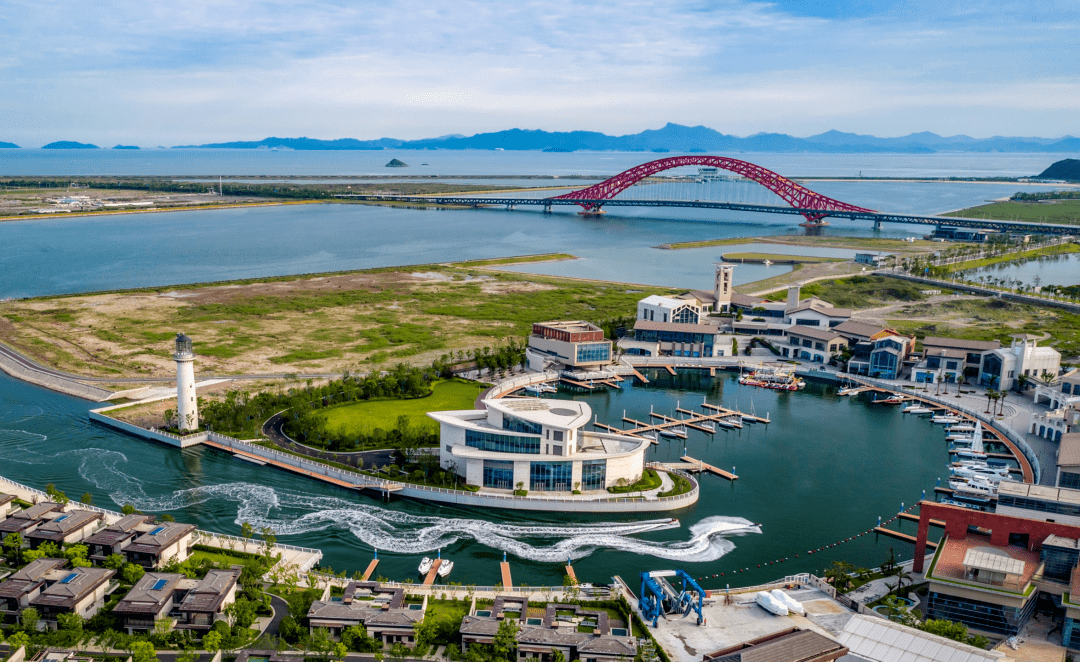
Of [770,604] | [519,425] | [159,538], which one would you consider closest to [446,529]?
[519,425]

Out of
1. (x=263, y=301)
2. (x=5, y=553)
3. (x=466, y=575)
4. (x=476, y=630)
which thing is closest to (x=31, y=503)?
(x=5, y=553)

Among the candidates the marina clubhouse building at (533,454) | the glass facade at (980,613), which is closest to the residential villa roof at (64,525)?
the marina clubhouse building at (533,454)

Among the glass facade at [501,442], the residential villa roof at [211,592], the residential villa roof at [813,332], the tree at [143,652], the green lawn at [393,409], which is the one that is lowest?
the tree at [143,652]

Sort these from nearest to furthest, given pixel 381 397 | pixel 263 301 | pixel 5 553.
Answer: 1. pixel 5 553
2. pixel 381 397
3. pixel 263 301

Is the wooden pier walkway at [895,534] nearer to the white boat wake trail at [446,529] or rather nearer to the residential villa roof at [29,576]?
the white boat wake trail at [446,529]

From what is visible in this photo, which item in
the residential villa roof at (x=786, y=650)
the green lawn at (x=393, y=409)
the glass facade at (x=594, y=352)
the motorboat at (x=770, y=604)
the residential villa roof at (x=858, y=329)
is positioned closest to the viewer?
the residential villa roof at (x=786, y=650)

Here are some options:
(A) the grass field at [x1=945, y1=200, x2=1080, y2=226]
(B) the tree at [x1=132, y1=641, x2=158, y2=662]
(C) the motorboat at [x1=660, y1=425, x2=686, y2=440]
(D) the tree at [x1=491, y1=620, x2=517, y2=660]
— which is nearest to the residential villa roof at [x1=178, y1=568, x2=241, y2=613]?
(B) the tree at [x1=132, y1=641, x2=158, y2=662]

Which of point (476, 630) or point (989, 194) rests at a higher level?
point (989, 194)

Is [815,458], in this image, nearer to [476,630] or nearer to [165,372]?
[476,630]
